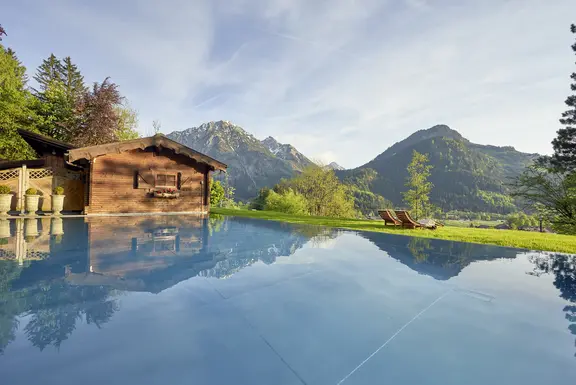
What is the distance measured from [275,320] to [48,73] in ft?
146

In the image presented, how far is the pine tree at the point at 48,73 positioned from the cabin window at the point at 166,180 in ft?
94.4

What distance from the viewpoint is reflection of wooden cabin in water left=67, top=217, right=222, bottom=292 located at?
3.89 m

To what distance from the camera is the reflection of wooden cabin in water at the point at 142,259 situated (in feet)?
12.8

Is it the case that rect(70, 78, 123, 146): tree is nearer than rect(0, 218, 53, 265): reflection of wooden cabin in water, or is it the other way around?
rect(0, 218, 53, 265): reflection of wooden cabin in water

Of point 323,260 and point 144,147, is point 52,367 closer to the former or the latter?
point 323,260

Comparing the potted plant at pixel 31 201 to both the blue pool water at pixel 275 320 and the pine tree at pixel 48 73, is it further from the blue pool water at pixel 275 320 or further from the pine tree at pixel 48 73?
the pine tree at pixel 48 73

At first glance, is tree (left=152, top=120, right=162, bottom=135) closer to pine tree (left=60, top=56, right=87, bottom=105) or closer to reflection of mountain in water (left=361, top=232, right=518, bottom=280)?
pine tree (left=60, top=56, right=87, bottom=105)

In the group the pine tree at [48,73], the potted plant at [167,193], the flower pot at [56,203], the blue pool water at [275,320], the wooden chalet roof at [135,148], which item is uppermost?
the pine tree at [48,73]

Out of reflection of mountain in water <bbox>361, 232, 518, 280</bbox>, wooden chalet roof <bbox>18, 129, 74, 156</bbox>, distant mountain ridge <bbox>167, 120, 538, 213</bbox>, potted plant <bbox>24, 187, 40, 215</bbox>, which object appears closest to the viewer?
reflection of mountain in water <bbox>361, 232, 518, 280</bbox>

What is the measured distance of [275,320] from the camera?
284cm

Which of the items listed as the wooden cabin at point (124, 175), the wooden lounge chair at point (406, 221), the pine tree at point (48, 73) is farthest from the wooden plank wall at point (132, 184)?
the pine tree at point (48, 73)

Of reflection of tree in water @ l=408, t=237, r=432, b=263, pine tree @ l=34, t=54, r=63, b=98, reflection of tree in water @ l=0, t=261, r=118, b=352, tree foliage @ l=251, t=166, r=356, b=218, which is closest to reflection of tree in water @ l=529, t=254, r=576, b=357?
reflection of tree in water @ l=408, t=237, r=432, b=263

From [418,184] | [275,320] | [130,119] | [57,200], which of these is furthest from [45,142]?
[418,184]

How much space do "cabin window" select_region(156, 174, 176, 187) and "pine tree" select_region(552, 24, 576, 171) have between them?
2765 centimetres
